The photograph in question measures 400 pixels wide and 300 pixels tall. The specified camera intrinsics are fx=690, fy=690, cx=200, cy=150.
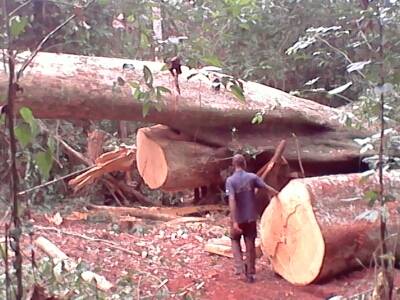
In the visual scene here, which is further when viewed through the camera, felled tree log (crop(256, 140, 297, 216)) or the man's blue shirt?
felled tree log (crop(256, 140, 297, 216))

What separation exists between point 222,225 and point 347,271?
2593mm

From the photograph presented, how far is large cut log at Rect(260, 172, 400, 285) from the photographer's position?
19.2 ft

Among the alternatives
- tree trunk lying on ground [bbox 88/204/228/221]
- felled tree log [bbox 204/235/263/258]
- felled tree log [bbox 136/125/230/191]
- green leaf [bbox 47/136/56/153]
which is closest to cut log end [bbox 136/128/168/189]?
felled tree log [bbox 136/125/230/191]

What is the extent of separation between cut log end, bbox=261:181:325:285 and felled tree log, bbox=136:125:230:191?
1621 millimetres

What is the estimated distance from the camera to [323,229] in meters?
5.81

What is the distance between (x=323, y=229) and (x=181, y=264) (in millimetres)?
1707

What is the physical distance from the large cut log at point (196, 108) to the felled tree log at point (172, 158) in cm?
15

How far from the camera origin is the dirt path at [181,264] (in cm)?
592

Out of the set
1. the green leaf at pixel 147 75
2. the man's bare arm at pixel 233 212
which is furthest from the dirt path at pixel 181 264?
the green leaf at pixel 147 75

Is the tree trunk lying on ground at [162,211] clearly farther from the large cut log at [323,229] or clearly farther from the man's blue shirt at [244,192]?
the large cut log at [323,229]

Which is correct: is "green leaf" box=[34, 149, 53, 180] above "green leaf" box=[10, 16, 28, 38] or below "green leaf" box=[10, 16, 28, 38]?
below

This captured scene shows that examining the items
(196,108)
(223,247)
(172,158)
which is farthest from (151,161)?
(223,247)

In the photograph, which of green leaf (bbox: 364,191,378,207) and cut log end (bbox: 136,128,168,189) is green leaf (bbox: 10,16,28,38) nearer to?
green leaf (bbox: 364,191,378,207)

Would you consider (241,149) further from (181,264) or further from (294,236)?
(294,236)
